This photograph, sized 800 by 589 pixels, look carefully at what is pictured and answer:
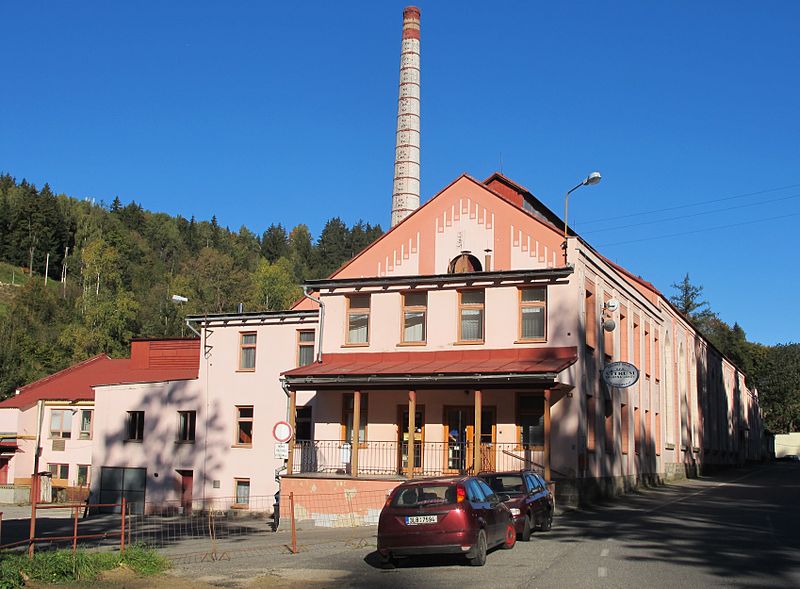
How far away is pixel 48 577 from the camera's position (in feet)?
46.2

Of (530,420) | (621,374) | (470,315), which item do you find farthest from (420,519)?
(470,315)

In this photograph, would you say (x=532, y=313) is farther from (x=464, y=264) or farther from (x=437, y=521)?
(x=437, y=521)

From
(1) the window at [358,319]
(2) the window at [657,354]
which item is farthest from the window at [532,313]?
(2) the window at [657,354]

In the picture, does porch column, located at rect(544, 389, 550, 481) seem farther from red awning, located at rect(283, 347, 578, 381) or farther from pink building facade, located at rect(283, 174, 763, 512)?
red awning, located at rect(283, 347, 578, 381)

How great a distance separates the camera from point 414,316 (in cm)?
3048

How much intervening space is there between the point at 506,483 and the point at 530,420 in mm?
9038

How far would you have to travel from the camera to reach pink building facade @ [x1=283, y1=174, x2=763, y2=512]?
2712cm

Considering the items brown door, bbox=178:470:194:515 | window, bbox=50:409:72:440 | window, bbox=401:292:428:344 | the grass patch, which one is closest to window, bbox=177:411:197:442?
brown door, bbox=178:470:194:515

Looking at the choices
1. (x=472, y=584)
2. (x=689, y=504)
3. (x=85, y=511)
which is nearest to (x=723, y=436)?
(x=689, y=504)

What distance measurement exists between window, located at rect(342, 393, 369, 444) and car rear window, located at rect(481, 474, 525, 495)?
11551 millimetres

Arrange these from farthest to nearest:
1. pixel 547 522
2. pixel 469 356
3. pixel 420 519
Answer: pixel 469 356 → pixel 547 522 → pixel 420 519

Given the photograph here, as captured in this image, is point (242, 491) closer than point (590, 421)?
No

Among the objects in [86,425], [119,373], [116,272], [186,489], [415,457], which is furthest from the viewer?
[116,272]

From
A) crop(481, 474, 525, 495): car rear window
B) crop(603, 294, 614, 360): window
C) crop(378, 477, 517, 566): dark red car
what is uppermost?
crop(603, 294, 614, 360): window
